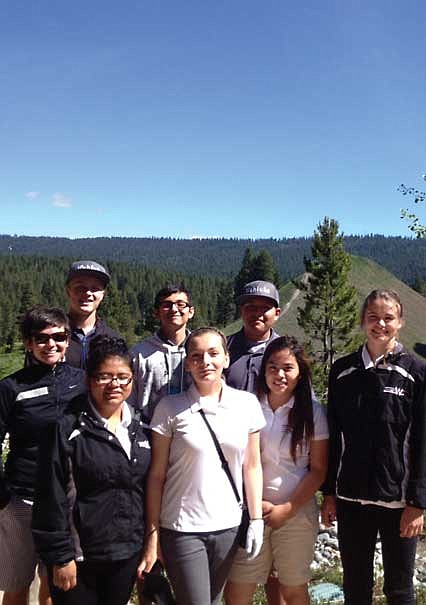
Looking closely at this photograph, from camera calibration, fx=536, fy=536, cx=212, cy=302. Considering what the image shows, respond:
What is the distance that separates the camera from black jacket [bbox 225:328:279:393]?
4.03 metres

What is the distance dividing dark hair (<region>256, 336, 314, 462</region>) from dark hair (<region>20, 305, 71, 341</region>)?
1432 mm

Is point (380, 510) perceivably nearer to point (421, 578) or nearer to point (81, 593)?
point (81, 593)

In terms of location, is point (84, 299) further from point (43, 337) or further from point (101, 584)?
point (101, 584)

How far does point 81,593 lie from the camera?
303 cm

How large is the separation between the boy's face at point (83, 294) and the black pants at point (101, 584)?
6.06 ft

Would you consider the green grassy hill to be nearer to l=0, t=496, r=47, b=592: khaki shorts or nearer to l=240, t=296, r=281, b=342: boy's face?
l=240, t=296, r=281, b=342: boy's face

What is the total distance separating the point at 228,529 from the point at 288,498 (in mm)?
528

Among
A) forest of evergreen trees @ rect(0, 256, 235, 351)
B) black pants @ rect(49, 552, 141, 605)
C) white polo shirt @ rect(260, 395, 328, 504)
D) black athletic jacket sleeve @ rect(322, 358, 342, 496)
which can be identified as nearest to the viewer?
black pants @ rect(49, 552, 141, 605)

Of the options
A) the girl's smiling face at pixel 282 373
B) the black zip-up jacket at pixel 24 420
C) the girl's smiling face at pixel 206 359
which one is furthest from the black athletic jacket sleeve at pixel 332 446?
the black zip-up jacket at pixel 24 420

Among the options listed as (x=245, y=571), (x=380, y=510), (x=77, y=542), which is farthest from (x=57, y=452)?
(x=380, y=510)

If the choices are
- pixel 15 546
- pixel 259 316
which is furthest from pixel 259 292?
pixel 15 546

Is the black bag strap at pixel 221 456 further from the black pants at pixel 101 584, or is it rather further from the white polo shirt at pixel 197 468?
the black pants at pixel 101 584

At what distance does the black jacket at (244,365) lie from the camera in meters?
4.03

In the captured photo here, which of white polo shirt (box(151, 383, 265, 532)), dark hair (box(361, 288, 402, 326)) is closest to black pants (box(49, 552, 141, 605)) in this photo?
white polo shirt (box(151, 383, 265, 532))
